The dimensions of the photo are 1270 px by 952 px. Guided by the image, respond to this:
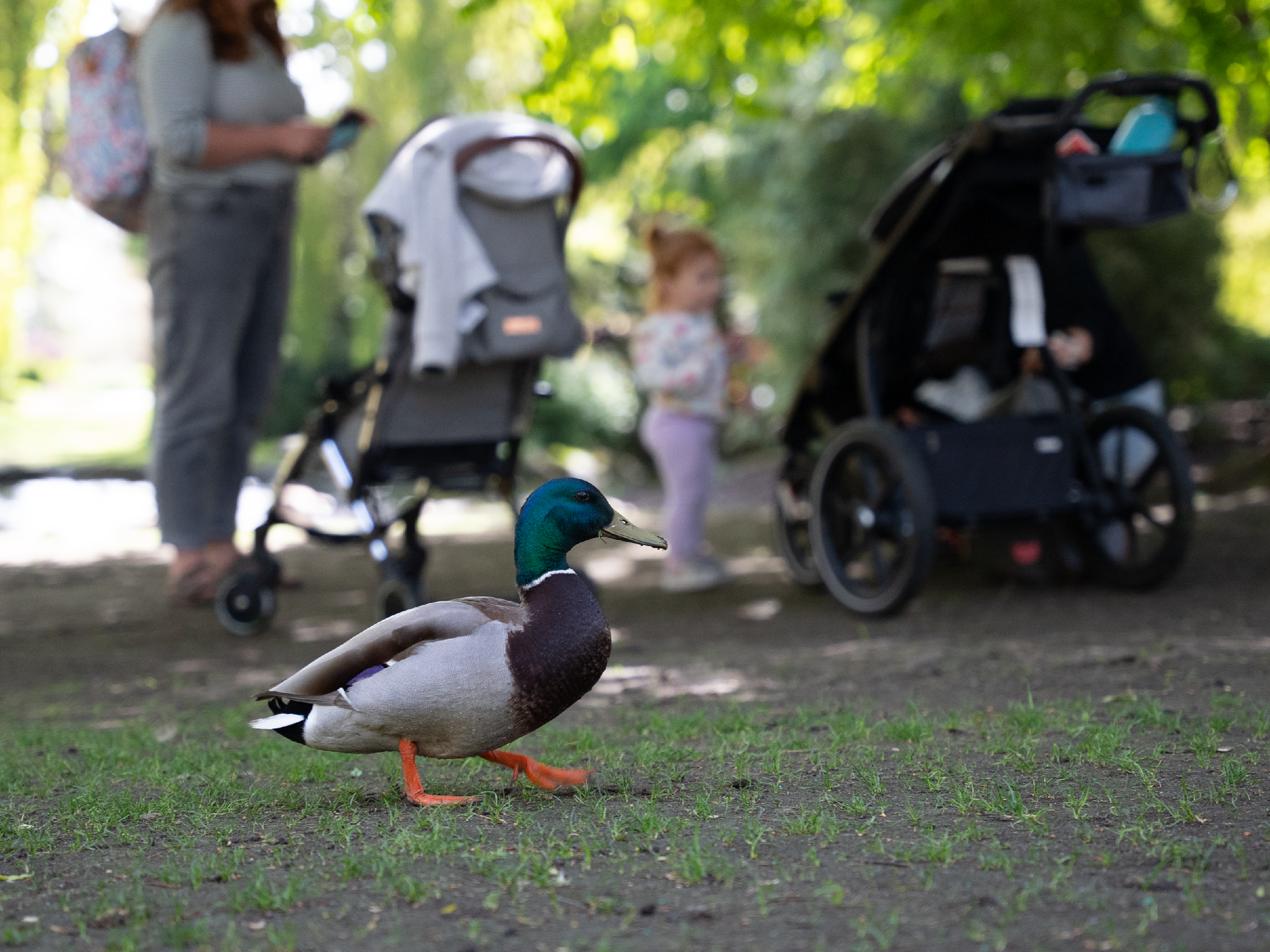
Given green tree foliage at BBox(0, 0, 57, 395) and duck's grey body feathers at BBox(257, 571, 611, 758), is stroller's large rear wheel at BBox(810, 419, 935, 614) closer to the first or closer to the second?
duck's grey body feathers at BBox(257, 571, 611, 758)

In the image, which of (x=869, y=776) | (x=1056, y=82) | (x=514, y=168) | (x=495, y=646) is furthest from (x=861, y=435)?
(x=1056, y=82)

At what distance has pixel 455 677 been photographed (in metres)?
2.76

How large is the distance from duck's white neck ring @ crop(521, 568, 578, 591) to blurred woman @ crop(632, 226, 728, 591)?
151 inches

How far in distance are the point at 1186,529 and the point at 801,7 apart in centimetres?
434

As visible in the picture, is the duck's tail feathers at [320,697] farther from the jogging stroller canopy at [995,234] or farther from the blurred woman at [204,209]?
the jogging stroller canopy at [995,234]

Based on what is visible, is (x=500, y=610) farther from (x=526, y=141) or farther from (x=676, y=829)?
(x=526, y=141)

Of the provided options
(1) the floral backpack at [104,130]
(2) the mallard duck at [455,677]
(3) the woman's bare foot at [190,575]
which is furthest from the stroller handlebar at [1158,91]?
(3) the woman's bare foot at [190,575]

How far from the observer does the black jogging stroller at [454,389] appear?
5.37 meters

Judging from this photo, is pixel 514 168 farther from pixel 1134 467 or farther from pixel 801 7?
pixel 801 7

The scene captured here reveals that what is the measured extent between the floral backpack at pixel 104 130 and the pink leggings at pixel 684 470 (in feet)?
8.76

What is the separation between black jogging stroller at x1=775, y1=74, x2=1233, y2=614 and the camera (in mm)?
5273

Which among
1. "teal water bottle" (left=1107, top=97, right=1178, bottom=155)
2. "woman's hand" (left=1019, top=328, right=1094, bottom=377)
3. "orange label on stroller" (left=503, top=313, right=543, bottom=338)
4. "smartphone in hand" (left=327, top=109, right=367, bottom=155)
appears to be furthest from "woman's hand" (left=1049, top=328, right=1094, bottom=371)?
"smartphone in hand" (left=327, top=109, right=367, bottom=155)

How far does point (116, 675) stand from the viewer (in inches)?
203

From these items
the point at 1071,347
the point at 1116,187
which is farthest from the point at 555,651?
the point at 1071,347
